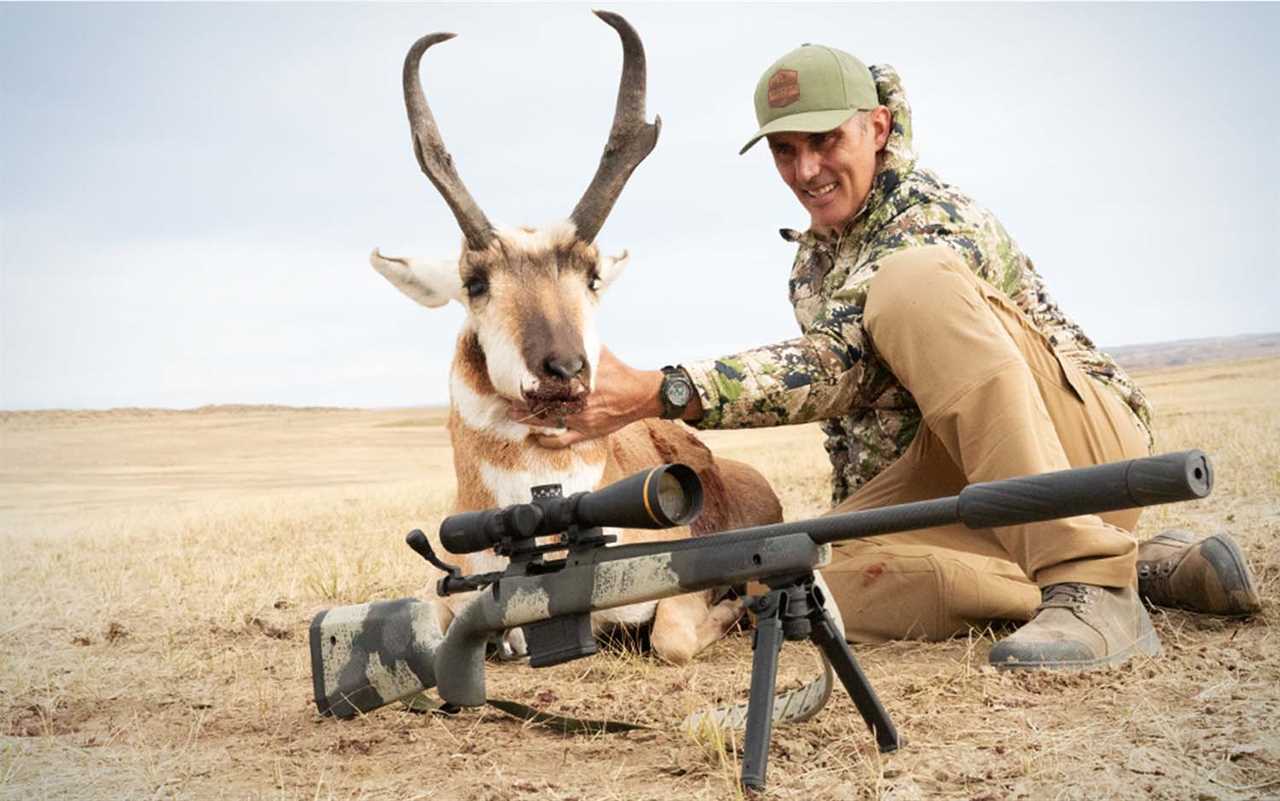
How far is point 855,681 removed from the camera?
3484 millimetres

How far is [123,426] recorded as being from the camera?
161 ft

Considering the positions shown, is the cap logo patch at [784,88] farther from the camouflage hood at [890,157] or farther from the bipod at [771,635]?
the bipod at [771,635]

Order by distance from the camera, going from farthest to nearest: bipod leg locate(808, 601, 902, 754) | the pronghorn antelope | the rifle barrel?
the pronghorn antelope → bipod leg locate(808, 601, 902, 754) → the rifle barrel

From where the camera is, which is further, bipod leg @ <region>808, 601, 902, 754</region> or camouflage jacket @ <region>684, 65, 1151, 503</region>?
camouflage jacket @ <region>684, 65, 1151, 503</region>

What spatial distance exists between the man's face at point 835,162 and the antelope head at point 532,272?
74cm

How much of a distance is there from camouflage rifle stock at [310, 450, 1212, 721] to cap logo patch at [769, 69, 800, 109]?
312 cm

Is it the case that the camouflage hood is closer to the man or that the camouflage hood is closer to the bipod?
the man

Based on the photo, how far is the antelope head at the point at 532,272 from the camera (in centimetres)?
507

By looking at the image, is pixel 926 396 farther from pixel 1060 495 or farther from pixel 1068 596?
pixel 1060 495

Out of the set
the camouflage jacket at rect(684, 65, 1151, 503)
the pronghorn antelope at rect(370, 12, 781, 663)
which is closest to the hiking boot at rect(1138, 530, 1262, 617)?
the camouflage jacket at rect(684, 65, 1151, 503)

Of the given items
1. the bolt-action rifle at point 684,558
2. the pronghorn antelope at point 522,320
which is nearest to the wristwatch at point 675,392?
the pronghorn antelope at point 522,320

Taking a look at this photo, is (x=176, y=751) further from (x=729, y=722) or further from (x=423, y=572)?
(x=423, y=572)

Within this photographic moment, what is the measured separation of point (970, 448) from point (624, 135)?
249 cm

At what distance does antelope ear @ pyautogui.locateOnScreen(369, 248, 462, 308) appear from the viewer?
19.0 feet
